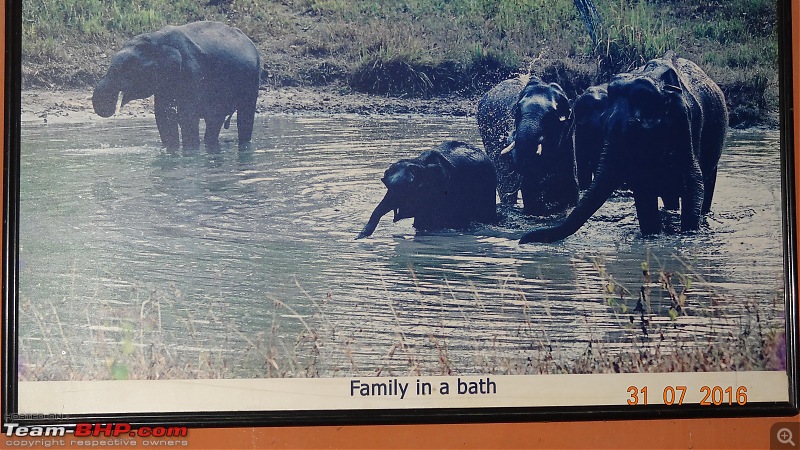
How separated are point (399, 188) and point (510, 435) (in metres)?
0.90

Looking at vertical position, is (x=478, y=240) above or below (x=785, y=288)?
above

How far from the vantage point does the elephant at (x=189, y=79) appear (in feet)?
8.43

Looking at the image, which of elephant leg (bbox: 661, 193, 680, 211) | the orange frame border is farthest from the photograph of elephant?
the orange frame border

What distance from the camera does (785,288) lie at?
266cm

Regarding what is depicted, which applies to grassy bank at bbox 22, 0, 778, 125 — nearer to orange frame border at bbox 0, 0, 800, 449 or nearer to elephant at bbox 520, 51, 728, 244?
elephant at bbox 520, 51, 728, 244

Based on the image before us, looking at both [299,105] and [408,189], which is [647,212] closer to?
[408,189]

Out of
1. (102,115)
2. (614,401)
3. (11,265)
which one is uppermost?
(102,115)

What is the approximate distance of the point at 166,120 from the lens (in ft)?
8.49

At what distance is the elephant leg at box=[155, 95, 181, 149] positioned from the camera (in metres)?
2.58

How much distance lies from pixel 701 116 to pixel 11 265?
2.38 meters

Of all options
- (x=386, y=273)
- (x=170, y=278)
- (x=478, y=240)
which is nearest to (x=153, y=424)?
(x=170, y=278)

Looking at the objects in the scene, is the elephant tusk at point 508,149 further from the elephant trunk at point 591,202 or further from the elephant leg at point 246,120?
the elephant leg at point 246,120

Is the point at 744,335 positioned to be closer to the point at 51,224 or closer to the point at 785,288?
the point at 785,288

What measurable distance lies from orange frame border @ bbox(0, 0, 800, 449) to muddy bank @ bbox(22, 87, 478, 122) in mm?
143
